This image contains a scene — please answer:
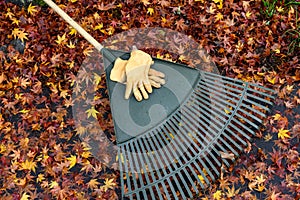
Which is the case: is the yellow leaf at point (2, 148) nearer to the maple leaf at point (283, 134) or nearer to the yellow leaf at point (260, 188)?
the yellow leaf at point (260, 188)

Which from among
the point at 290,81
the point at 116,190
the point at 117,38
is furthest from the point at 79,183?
the point at 290,81

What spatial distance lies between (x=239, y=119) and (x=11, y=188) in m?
1.56

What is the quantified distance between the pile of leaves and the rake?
0.18 meters

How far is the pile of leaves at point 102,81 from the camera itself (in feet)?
7.97

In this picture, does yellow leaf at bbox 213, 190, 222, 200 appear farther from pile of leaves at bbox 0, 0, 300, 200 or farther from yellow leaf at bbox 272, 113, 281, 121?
yellow leaf at bbox 272, 113, 281, 121

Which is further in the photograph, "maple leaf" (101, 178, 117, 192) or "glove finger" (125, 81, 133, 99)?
"maple leaf" (101, 178, 117, 192)

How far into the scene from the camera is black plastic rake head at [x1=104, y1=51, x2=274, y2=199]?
2.23 meters

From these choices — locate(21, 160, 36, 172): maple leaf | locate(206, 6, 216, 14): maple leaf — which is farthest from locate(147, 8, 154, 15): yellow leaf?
locate(21, 160, 36, 172): maple leaf

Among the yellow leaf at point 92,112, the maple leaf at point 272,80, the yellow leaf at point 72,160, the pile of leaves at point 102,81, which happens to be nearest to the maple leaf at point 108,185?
the pile of leaves at point 102,81

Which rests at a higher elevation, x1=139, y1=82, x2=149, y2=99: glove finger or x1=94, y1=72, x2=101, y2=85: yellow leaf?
x1=139, y1=82, x2=149, y2=99: glove finger

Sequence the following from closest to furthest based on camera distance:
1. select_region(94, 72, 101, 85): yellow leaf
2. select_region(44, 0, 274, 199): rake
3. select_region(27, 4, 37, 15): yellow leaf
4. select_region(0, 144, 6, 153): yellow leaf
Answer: select_region(44, 0, 274, 199): rake, select_region(0, 144, 6, 153): yellow leaf, select_region(94, 72, 101, 85): yellow leaf, select_region(27, 4, 37, 15): yellow leaf

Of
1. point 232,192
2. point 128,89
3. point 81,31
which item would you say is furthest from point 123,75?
point 232,192

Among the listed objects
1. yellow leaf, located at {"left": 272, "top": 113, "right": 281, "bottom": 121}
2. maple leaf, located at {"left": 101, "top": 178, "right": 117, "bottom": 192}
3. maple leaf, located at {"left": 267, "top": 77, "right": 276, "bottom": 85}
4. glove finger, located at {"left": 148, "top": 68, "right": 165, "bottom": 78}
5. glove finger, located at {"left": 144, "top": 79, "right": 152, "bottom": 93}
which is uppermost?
maple leaf, located at {"left": 267, "top": 77, "right": 276, "bottom": 85}

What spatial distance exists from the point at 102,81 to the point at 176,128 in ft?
2.36
